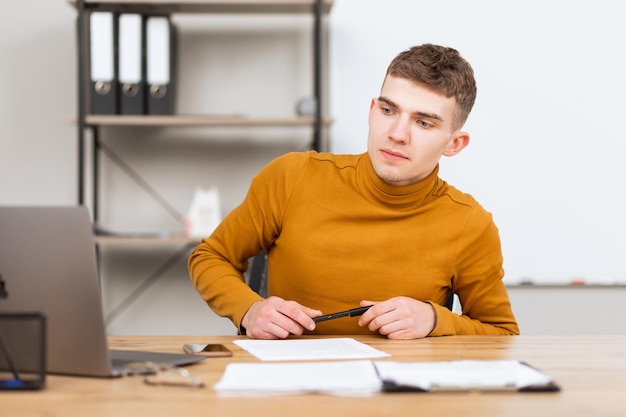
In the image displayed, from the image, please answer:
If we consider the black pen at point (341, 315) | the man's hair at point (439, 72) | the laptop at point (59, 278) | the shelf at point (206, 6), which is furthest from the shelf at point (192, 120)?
the laptop at point (59, 278)

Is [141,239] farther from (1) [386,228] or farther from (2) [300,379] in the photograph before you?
(2) [300,379]

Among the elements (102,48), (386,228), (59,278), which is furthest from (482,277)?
(102,48)

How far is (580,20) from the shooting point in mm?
2838

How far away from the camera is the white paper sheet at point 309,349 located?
43.8 inches

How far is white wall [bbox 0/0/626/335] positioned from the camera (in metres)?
2.84

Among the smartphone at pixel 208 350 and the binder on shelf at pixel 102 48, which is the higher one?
the binder on shelf at pixel 102 48

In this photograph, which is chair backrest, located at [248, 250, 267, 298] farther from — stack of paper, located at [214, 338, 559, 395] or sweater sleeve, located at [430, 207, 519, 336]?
stack of paper, located at [214, 338, 559, 395]

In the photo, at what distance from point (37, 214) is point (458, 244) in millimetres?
961

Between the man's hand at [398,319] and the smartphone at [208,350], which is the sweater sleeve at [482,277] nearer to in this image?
the man's hand at [398,319]

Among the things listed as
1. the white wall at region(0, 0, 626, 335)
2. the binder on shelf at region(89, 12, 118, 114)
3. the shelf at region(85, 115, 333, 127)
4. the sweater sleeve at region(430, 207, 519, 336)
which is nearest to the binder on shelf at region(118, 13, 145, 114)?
the binder on shelf at region(89, 12, 118, 114)

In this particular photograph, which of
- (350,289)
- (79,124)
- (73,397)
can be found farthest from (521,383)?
(79,124)

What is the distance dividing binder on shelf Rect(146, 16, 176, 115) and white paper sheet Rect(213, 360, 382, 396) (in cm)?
179

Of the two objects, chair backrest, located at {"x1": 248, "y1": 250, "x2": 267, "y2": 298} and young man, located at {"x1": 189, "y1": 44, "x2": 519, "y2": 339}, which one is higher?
young man, located at {"x1": 189, "y1": 44, "x2": 519, "y2": 339}

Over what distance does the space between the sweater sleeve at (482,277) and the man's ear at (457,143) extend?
17cm
